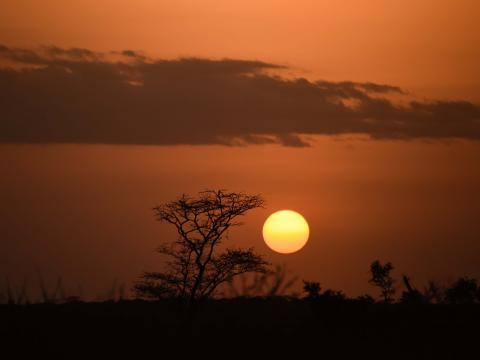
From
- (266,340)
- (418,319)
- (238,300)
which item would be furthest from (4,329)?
(238,300)

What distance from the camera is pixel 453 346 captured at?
4653 cm

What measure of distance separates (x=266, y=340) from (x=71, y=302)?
65.7ft

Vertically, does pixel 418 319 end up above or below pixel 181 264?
below

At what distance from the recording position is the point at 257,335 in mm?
47406

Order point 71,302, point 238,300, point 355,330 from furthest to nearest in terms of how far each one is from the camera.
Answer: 1. point 238,300
2. point 71,302
3. point 355,330

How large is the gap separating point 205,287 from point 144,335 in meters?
12.8

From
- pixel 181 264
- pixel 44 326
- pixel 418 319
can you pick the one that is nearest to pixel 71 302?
pixel 181 264

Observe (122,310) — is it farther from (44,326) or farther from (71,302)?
(44,326)

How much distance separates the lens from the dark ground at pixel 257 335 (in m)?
45.2

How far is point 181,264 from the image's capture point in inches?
2360

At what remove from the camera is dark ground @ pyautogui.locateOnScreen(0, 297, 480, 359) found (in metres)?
45.2

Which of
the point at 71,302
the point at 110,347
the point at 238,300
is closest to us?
the point at 110,347

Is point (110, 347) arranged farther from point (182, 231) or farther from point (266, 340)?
point (182, 231)

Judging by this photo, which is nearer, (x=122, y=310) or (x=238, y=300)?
(x=122, y=310)
